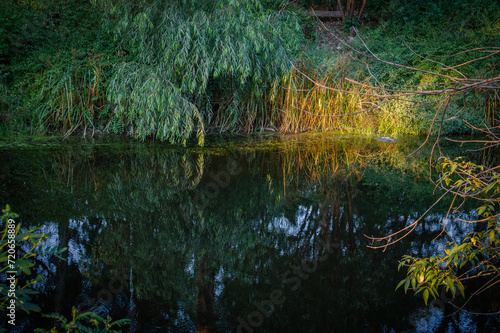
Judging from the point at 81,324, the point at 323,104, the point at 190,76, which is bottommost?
the point at 81,324

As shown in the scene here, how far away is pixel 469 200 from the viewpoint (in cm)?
388

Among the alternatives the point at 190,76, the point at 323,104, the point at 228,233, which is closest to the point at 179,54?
the point at 190,76

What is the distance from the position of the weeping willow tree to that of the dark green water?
53cm

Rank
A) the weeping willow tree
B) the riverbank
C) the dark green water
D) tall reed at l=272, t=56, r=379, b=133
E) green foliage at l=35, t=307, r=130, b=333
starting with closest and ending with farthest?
green foliage at l=35, t=307, r=130, b=333 → the dark green water → the weeping willow tree → the riverbank → tall reed at l=272, t=56, r=379, b=133

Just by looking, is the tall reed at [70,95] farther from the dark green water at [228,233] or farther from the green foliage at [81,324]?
the green foliage at [81,324]

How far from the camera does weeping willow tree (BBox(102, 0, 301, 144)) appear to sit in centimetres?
527

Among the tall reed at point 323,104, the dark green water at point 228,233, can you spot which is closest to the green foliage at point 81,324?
the dark green water at point 228,233

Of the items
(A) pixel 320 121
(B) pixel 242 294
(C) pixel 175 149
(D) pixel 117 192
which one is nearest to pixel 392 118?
(A) pixel 320 121

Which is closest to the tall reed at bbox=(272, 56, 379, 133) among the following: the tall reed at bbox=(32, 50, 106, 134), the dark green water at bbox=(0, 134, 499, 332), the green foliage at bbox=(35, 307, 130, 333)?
the dark green water at bbox=(0, 134, 499, 332)

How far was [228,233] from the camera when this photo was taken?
3.14 metres

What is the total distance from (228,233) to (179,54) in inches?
119

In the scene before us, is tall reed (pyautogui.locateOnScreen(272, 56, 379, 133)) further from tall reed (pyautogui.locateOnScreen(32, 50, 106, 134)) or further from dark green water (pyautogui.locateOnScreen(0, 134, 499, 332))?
tall reed (pyautogui.locateOnScreen(32, 50, 106, 134))

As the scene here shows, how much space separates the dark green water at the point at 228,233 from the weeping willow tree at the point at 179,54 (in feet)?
1.75

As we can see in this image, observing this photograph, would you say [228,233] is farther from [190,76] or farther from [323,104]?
[323,104]
